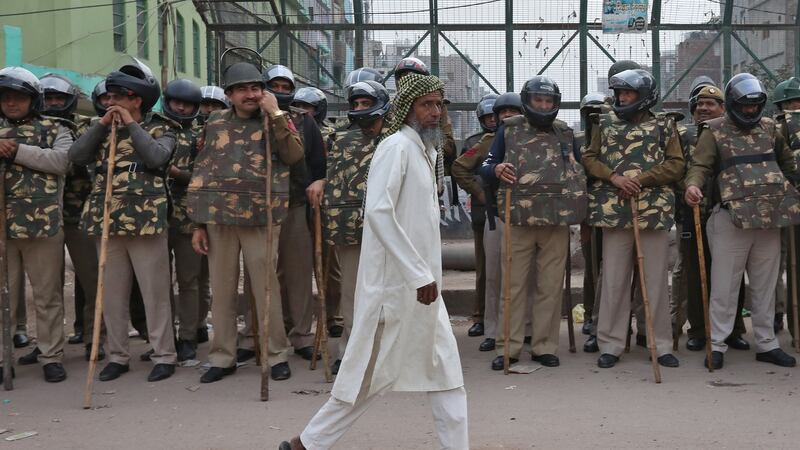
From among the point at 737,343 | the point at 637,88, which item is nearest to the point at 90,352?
the point at 637,88

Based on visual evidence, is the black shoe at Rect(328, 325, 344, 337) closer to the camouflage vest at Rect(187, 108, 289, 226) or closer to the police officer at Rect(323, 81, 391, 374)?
the police officer at Rect(323, 81, 391, 374)

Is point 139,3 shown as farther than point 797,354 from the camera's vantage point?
Yes

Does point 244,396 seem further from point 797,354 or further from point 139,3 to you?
point 139,3

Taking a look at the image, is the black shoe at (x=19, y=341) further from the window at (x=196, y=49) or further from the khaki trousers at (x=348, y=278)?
the window at (x=196, y=49)

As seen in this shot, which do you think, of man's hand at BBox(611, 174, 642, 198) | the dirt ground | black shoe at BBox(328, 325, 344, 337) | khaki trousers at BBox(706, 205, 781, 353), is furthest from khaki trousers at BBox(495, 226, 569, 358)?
black shoe at BBox(328, 325, 344, 337)

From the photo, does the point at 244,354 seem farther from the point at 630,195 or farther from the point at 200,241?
the point at 630,195

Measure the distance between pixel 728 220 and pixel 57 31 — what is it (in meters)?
16.0

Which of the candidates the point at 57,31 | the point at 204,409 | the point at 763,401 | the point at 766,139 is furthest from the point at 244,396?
the point at 57,31

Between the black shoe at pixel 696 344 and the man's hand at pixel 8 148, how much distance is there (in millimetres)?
5483

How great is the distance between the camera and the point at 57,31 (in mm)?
18969

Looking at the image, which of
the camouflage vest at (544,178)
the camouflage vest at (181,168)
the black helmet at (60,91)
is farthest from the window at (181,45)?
the camouflage vest at (544,178)

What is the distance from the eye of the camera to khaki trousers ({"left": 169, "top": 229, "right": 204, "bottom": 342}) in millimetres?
7398

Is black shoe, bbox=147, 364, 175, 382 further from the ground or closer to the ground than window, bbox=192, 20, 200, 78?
closer to the ground

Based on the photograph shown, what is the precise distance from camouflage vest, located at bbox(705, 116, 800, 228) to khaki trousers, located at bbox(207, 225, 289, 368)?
340 centimetres
